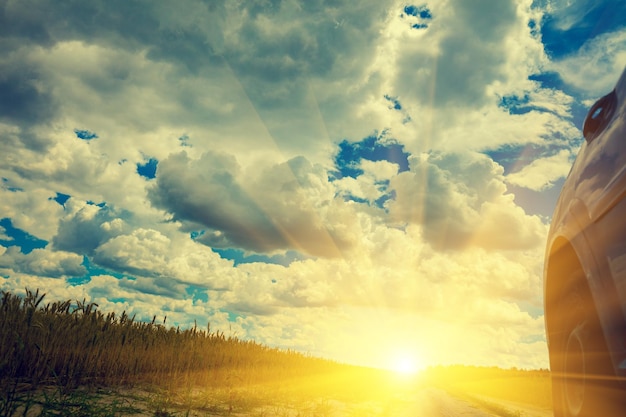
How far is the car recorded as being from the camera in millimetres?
1870

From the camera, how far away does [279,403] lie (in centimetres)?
695

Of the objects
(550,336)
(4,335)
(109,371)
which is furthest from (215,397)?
(550,336)

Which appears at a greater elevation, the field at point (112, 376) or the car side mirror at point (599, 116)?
the car side mirror at point (599, 116)

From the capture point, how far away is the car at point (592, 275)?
73.6 inches

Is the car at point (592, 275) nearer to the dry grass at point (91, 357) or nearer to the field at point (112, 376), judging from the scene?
the field at point (112, 376)

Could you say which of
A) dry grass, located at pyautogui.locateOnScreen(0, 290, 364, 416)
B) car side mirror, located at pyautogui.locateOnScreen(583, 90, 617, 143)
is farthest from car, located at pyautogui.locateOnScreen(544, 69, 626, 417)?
dry grass, located at pyautogui.locateOnScreen(0, 290, 364, 416)

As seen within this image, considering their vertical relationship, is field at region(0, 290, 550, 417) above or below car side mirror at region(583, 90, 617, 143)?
below

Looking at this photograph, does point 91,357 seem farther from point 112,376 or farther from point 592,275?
point 592,275

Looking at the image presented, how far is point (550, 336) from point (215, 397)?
5.04 metres

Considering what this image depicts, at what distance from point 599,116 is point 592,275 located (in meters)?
0.98

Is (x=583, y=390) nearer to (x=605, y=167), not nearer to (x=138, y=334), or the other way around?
(x=605, y=167)

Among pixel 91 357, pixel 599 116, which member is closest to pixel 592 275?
pixel 599 116

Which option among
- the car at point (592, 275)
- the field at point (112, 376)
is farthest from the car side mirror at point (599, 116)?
the field at point (112, 376)

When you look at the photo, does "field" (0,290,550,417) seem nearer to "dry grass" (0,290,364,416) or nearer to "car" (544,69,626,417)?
"dry grass" (0,290,364,416)
